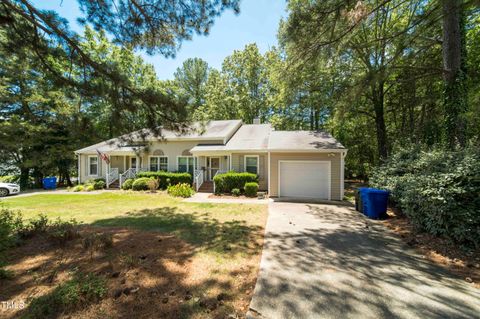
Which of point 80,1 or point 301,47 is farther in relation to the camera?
point 301,47

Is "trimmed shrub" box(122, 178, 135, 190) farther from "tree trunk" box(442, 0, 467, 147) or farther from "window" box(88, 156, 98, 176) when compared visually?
"tree trunk" box(442, 0, 467, 147)

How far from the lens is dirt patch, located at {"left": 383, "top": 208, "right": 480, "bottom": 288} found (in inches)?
142

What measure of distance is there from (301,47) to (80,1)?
617 cm

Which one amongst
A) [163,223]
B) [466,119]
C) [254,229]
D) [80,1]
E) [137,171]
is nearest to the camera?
[80,1]

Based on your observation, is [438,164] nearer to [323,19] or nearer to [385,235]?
[385,235]

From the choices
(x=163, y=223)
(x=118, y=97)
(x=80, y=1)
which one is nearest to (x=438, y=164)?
(x=163, y=223)

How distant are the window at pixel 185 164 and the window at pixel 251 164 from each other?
4.60m

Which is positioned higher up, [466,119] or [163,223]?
[466,119]

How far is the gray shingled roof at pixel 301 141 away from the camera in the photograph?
11079 millimetres

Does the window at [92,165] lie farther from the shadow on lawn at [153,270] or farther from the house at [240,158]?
the shadow on lawn at [153,270]

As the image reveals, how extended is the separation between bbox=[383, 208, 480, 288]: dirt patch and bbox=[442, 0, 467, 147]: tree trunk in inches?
158

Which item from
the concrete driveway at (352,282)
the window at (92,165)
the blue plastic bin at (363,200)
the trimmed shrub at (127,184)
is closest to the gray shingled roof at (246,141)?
the trimmed shrub at (127,184)

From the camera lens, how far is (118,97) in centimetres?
511

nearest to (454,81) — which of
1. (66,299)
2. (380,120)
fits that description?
(380,120)
